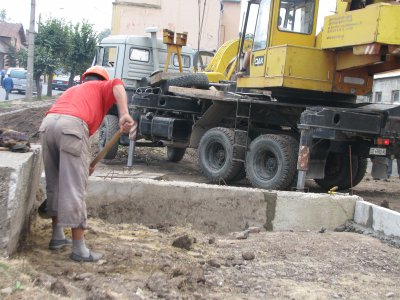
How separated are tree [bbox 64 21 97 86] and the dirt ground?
94.6 ft

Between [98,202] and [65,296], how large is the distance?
2.77 meters

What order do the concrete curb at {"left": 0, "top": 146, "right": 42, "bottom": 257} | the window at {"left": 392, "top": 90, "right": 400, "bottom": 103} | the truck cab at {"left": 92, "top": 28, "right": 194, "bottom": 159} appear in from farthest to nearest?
the window at {"left": 392, "top": 90, "right": 400, "bottom": 103} → the truck cab at {"left": 92, "top": 28, "right": 194, "bottom": 159} → the concrete curb at {"left": 0, "top": 146, "right": 42, "bottom": 257}

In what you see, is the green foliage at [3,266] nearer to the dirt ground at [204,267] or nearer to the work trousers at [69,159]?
the dirt ground at [204,267]

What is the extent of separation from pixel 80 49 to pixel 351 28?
2679 centimetres

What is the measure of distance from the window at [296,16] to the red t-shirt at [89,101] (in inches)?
218

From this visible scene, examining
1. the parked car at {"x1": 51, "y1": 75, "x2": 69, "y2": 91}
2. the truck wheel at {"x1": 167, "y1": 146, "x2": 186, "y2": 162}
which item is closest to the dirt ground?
the truck wheel at {"x1": 167, "y1": 146, "x2": 186, "y2": 162}

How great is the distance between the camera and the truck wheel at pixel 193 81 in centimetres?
1162

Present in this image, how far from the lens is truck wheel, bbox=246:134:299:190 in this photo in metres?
9.24

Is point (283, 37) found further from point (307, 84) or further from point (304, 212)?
point (304, 212)

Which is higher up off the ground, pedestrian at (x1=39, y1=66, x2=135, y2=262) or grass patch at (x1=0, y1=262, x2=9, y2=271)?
pedestrian at (x1=39, y1=66, x2=135, y2=262)

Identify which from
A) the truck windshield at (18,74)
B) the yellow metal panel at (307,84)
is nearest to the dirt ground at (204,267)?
the yellow metal panel at (307,84)

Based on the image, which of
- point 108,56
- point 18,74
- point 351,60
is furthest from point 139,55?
point 18,74

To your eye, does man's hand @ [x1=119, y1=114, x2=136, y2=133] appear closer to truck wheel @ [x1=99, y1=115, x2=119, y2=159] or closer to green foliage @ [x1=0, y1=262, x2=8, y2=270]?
green foliage @ [x1=0, y1=262, x2=8, y2=270]

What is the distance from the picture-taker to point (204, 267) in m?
4.56
